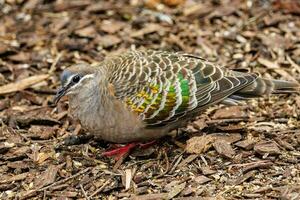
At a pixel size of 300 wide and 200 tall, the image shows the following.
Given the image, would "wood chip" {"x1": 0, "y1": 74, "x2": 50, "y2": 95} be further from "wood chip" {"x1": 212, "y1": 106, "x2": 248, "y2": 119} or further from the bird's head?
"wood chip" {"x1": 212, "y1": 106, "x2": 248, "y2": 119}

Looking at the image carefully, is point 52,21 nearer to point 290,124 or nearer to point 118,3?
point 118,3

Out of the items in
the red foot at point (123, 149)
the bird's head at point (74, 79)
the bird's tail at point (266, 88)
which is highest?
the bird's head at point (74, 79)

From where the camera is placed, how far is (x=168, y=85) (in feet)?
21.2

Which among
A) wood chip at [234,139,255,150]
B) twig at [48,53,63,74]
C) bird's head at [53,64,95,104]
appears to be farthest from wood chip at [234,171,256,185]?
twig at [48,53,63,74]

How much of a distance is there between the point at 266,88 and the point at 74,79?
202 cm

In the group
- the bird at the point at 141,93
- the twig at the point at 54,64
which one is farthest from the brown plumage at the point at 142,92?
the twig at the point at 54,64

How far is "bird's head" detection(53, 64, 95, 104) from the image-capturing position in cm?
643

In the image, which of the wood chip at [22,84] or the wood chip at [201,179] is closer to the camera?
the wood chip at [201,179]

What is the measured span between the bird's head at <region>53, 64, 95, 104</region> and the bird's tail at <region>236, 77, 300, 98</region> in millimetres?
1601

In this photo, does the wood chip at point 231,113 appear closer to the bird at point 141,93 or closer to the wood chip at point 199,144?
the bird at point 141,93

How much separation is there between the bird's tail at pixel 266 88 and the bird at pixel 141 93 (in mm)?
103

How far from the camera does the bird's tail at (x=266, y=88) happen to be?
22.5 feet

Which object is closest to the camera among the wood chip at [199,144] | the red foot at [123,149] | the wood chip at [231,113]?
the wood chip at [199,144]

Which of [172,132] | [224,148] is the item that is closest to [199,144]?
[224,148]
